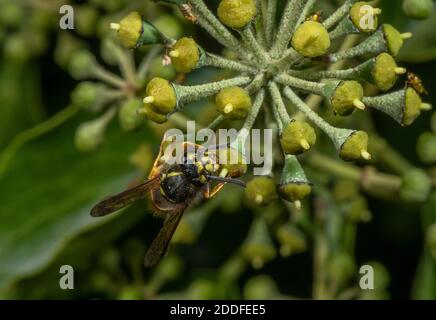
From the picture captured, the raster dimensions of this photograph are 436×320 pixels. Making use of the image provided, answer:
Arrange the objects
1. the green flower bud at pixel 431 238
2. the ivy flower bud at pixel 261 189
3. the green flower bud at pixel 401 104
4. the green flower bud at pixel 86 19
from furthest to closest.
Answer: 1. the green flower bud at pixel 86 19
2. the green flower bud at pixel 431 238
3. the ivy flower bud at pixel 261 189
4. the green flower bud at pixel 401 104

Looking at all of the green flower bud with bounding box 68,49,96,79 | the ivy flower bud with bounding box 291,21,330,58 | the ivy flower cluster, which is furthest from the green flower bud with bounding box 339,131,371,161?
the green flower bud with bounding box 68,49,96,79

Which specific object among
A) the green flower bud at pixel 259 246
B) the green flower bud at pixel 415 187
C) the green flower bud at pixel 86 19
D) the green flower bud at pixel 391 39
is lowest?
the green flower bud at pixel 259 246

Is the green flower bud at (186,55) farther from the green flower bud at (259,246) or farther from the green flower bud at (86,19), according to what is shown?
the green flower bud at (86,19)

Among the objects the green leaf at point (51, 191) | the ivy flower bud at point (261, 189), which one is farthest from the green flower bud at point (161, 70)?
the ivy flower bud at point (261, 189)

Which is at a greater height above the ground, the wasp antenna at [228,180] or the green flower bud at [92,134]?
the green flower bud at [92,134]

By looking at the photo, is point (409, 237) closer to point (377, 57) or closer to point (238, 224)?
point (238, 224)

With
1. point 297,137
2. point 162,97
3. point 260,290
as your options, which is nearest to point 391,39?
point 297,137

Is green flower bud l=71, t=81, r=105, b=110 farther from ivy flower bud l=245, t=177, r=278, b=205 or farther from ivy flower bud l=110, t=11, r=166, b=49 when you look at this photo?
ivy flower bud l=245, t=177, r=278, b=205
